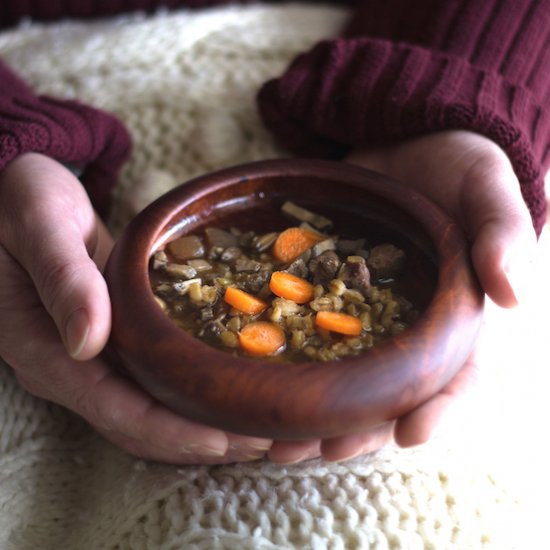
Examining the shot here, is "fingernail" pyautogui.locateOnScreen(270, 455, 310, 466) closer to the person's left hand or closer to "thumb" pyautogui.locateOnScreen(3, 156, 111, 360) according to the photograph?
the person's left hand

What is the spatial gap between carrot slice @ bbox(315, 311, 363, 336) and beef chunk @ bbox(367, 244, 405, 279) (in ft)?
0.26

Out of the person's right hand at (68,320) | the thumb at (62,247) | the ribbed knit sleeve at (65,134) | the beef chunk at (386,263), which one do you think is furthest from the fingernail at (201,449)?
the ribbed knit sleeve at (65,134)

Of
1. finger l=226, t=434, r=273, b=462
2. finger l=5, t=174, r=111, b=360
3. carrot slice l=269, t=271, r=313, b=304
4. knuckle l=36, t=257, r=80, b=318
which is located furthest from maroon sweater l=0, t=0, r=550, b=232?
finger l=226, t=434, r=273, b=462

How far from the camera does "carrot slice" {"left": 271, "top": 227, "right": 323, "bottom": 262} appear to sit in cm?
81

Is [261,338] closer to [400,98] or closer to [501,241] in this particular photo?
[501,241]

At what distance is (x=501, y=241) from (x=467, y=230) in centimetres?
11

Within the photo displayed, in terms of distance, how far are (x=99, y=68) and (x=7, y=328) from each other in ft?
1.54

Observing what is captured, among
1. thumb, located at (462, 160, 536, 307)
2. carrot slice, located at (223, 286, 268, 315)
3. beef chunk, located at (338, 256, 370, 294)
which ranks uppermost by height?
thumb, located at (462, 160, 536, 307)

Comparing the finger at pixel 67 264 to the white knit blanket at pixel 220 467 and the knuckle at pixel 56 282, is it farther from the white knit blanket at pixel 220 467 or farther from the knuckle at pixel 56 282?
the white knit blanket at pixel 220 467

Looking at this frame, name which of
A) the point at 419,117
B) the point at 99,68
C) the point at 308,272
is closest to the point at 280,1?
the point at 99,68

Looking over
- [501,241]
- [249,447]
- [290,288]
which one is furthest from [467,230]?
[249,447]

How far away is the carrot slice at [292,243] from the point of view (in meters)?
0.81

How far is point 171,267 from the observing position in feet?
2.52

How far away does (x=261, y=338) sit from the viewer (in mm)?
689
